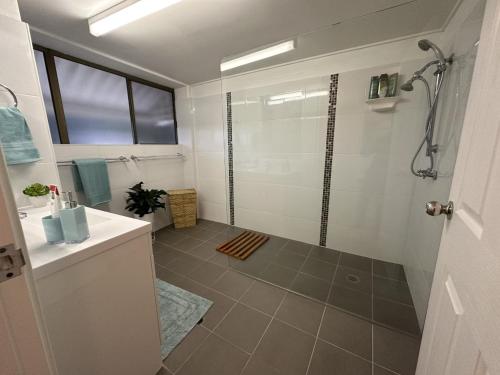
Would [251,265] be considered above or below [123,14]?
below

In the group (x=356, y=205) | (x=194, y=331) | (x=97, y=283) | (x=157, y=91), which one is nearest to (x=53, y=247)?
(x=97, y=283)

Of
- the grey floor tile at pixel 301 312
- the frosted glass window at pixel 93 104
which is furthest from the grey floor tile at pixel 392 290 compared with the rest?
the frosted glass window at pixel 93 104

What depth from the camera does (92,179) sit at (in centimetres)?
208

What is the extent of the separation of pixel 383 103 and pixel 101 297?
2412mm

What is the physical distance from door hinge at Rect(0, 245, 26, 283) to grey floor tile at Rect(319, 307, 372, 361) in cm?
157

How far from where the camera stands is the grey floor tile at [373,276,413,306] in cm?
161

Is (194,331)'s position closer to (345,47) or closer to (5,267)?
(5,267)

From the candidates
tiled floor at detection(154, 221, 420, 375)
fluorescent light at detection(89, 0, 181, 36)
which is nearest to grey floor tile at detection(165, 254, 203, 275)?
tiled floor at detection(154, 221, 420, 375)

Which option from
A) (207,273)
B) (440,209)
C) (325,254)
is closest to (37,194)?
Answer: (207,273)

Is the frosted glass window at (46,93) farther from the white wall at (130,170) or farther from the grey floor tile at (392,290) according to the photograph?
the grey floor tile at (392,290)

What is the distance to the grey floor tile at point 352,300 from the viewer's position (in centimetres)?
152

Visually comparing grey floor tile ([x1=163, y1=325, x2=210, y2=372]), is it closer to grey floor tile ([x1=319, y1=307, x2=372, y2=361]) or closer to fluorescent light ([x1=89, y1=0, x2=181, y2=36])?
grey floor tile ([x1=319, y1=307, x2=372, y2=361])

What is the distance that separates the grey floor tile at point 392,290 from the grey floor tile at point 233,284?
112 cm

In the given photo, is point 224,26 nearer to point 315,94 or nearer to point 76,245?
point 315,94
